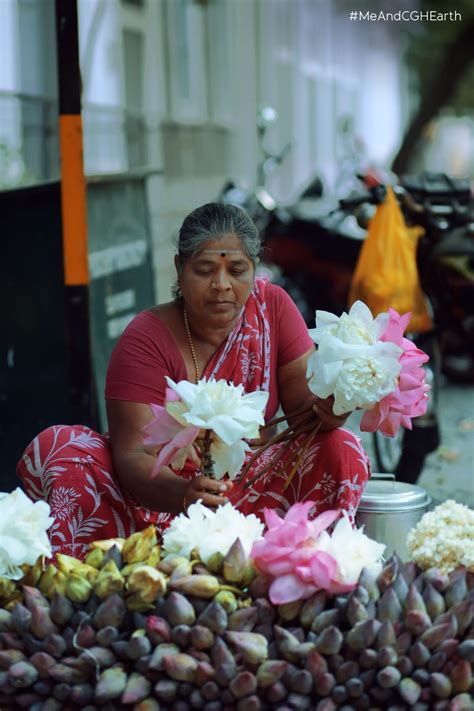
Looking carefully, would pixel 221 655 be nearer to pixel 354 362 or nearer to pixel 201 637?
pixel 201 637

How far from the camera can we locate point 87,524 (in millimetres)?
2805

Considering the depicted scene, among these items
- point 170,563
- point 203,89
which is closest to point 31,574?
point 170,563

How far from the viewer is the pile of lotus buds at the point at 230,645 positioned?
196 centimetres

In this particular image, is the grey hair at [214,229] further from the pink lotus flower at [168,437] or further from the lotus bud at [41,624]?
A: the lotus bud at [41,624]

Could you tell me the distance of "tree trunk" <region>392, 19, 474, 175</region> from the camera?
52.4 ft

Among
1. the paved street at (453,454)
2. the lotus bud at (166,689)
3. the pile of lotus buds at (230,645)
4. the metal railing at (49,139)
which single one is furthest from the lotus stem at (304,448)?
the metal railing at (49,139)

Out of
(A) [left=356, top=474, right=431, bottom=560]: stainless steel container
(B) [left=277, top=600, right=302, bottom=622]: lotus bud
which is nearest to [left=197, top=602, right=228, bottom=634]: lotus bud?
(B) [left=277, top=600, right=302, bottom=622]: lotus bud

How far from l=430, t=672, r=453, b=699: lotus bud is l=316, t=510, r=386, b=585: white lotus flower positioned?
221 mm

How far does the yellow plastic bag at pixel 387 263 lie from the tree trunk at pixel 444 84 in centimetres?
1122

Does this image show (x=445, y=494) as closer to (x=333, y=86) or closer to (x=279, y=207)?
(x=279, y=207)

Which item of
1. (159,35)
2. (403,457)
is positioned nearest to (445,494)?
(403,457)

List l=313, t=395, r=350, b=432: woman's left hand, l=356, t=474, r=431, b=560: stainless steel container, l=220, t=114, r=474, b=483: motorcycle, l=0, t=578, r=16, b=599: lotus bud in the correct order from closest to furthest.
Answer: l=0, t=578, r=16, b=599: lotus bud < l=313, t=395, r=350, b=432: woman's left hand < l=356, t=474, r=431, b=560: stainless steel container < l=220, t=114, r=474, b=483: motorcycle

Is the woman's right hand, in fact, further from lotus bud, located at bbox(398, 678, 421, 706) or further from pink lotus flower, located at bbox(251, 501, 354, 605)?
lotus bud, located at bbox(398, 678, 421, 706)

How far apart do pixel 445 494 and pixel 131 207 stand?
1987 millimetres
